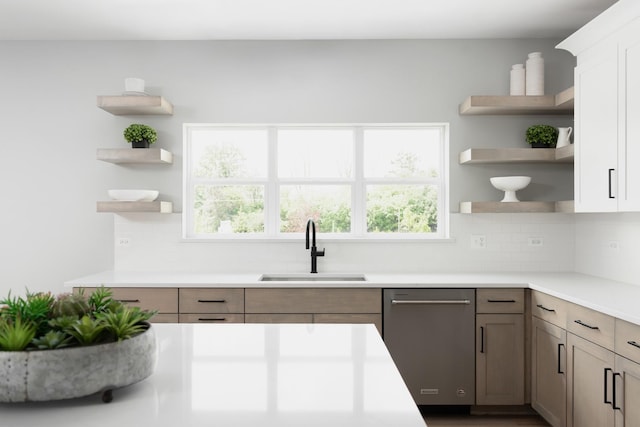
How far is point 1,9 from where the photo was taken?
11.4 ft

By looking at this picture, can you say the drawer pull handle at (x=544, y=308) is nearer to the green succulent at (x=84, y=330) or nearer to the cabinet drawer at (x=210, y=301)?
the cabinet drawer at (x=210, y=301)

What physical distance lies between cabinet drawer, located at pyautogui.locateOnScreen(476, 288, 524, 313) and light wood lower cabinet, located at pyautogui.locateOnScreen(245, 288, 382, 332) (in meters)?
0.67

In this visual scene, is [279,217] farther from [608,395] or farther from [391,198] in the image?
[608,395]

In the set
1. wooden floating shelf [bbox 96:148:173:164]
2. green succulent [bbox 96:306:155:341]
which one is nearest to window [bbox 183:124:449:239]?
wooden floating shelf [bbox 96:148:173:164]

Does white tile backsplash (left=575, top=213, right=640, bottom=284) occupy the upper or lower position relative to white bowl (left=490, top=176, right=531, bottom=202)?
A: lower

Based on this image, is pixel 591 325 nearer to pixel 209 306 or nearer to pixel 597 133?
pixel 597 133

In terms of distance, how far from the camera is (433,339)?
3.37 metres

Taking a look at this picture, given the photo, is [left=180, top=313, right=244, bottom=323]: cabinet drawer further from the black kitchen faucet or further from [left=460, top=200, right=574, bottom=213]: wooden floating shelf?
[left=460, top=200, right=574, bottom=213]: wooden floating shelf

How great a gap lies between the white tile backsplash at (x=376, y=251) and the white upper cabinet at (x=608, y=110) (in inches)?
28.7

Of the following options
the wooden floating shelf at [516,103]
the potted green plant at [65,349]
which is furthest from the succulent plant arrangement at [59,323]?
the wooden floating shelf at [516,103]

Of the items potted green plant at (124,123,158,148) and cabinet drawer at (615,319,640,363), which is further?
potted green plant at (124,123,158,148)

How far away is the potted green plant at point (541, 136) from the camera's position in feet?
12.3

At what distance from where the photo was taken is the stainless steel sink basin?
3.89 m

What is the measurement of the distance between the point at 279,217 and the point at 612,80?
2.51 m
